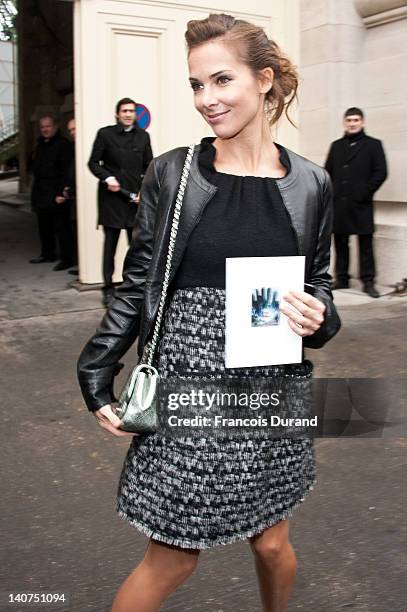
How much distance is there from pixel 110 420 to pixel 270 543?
1.88ft

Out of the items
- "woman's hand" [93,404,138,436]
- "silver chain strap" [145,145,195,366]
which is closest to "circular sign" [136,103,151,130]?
"silver chain strap" [145,145,195,366]

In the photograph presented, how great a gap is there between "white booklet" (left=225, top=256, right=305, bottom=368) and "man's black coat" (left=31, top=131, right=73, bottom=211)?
8100 millimetres

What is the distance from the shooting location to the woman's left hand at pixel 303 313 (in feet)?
6.72

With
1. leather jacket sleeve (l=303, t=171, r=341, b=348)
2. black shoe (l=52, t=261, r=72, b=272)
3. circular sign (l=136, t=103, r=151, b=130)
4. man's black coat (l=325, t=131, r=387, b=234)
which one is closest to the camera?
leather jacket sleeve (l=303, t=171, r=341, b=348)

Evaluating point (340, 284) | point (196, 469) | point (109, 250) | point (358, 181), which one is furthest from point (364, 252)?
point (196, 469)

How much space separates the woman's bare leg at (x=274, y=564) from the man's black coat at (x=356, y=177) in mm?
6282

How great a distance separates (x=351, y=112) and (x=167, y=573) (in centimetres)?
683

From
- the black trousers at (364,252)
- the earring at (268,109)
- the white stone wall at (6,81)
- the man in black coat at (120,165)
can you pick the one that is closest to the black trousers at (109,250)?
the man in black coat at (120,165)

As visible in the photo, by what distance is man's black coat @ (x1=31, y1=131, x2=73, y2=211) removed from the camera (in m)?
9.88

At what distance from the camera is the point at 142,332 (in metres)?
2.12

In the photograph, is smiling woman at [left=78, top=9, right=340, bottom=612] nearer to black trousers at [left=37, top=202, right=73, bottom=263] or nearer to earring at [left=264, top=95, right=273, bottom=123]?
earring at [left=264, top=95, right=273, bottom=123]

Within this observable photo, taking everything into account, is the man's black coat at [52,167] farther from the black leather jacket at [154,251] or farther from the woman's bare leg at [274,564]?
the woman's bare leg at [274,564]

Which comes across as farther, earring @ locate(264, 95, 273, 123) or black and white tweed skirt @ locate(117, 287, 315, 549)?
earring @ locate(264, 95, 273, 123)

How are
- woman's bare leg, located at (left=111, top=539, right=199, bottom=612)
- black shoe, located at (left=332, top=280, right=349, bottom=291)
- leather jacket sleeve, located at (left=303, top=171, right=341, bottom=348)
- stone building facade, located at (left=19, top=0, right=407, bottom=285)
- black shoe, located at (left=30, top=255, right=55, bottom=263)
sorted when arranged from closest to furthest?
woman's bare leg, located at (left=111, top=539, right=199, bottom=612)
leather jacket sleeve, located at (left=303, top=171, right=341, bottom=348)
stone building facade, located at (left=19, top=0, right=407, bottom=285)
black shoe, located at (left=332, top=280, right=349, bottom=291)
black shoe, located at (left=30, top=255, right=55, bottom=263)
